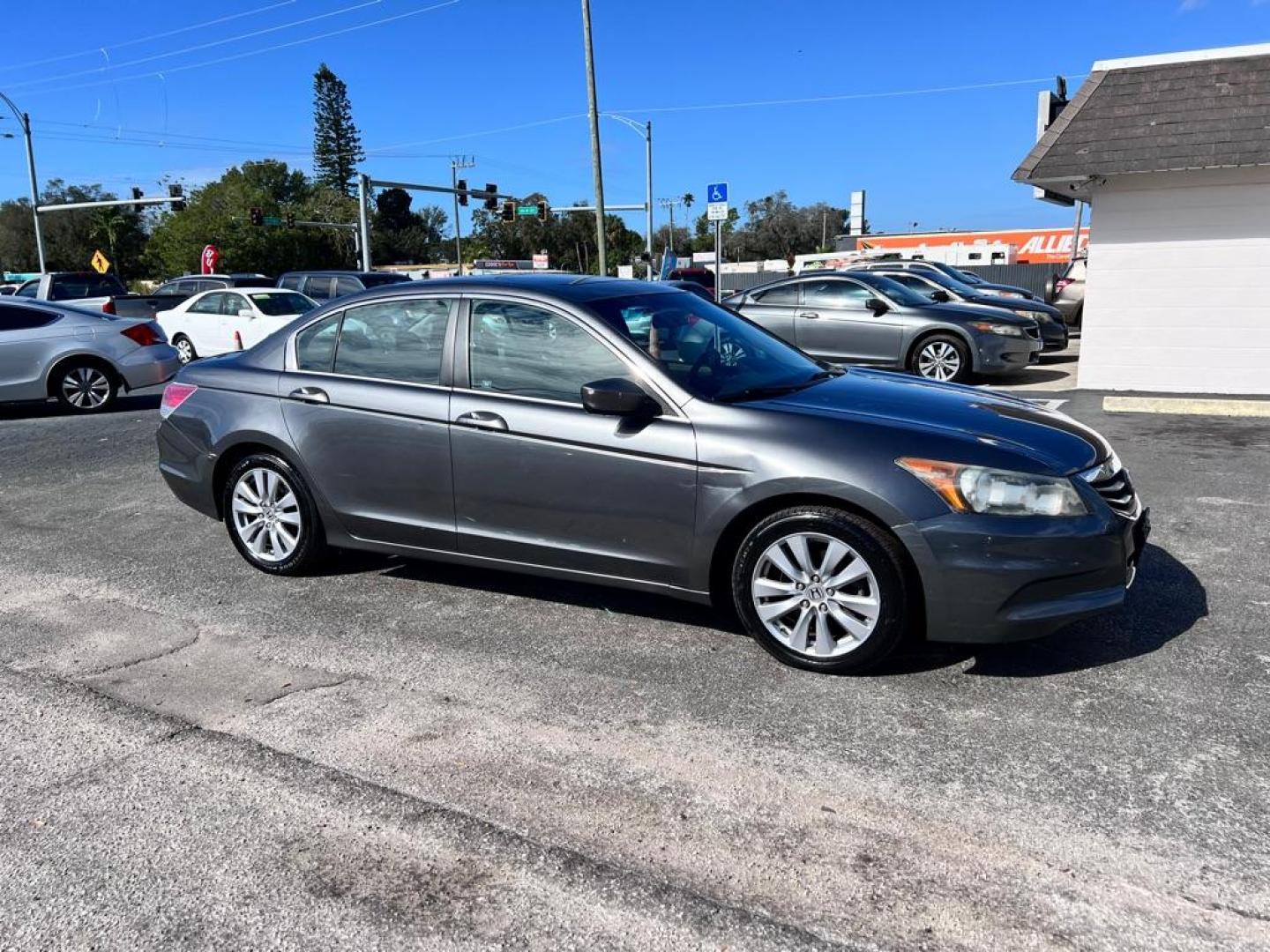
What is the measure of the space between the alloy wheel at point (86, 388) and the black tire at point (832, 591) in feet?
34.7

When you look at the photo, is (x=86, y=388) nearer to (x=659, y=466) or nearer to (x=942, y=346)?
(x=659, y=466)

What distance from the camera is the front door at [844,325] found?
12.8m

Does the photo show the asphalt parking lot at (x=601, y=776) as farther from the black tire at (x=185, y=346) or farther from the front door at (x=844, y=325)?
the black tire at (x=185, y=346)

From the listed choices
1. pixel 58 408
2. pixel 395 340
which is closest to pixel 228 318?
pixel 58 408

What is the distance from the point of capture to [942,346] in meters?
12.6

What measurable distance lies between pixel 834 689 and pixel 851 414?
1132 mm

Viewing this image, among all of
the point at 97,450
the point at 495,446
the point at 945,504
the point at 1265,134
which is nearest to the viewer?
the point at 945,504

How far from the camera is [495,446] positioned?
14.9ft

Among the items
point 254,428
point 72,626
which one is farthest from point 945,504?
point 72,626

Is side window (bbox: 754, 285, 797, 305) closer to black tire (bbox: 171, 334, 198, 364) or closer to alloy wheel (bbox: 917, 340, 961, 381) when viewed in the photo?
alloy wheel (bbox: 917, 340, 961, 381)

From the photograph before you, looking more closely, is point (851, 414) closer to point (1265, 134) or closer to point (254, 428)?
point (254, 428)

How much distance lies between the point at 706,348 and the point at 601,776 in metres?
2.21

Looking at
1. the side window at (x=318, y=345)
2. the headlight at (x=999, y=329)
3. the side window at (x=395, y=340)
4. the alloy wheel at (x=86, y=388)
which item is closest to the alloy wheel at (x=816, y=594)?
the side window at (x=395, y=340)

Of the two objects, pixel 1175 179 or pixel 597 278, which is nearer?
pixel 597 278
